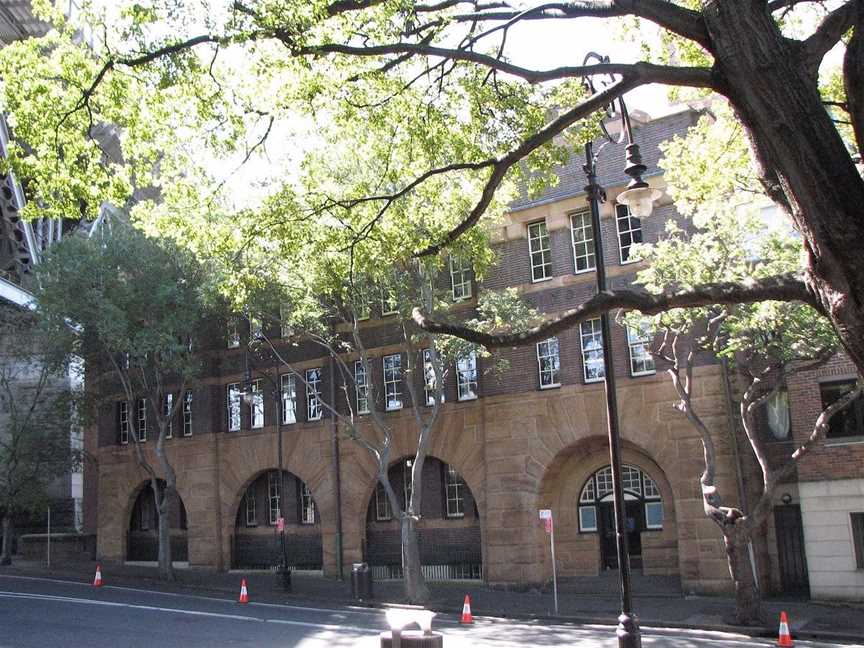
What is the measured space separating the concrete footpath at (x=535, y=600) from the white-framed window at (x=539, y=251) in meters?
9.13

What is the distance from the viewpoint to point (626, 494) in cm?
2633

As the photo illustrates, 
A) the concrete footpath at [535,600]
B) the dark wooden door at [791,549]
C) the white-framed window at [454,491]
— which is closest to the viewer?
the concrete footpath at [535,600]

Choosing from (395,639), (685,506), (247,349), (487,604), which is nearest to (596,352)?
(685,506)

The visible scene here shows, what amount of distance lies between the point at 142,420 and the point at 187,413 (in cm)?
319

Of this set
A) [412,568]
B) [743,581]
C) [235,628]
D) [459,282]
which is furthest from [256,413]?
[743,581]

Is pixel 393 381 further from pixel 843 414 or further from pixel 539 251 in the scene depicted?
pixel 843 414

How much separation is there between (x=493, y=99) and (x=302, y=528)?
2437 centimetres

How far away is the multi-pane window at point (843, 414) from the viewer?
22875 mm

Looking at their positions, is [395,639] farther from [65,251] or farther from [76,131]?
[65,251]

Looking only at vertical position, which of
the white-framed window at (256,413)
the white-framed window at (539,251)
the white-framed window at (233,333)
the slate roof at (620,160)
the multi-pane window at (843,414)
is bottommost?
the multi-pane window at (843,414)

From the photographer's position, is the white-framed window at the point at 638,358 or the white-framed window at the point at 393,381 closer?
the white-framed window at the point at 638,358

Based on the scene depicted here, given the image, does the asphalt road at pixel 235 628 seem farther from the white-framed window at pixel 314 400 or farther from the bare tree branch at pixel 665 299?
the bare tree branch at pixel 665 299

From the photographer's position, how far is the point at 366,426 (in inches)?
1203

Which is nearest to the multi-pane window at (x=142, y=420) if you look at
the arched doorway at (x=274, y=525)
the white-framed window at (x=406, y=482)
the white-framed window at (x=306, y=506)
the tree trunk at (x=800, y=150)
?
the arched doorway at (x=274, y=525)
